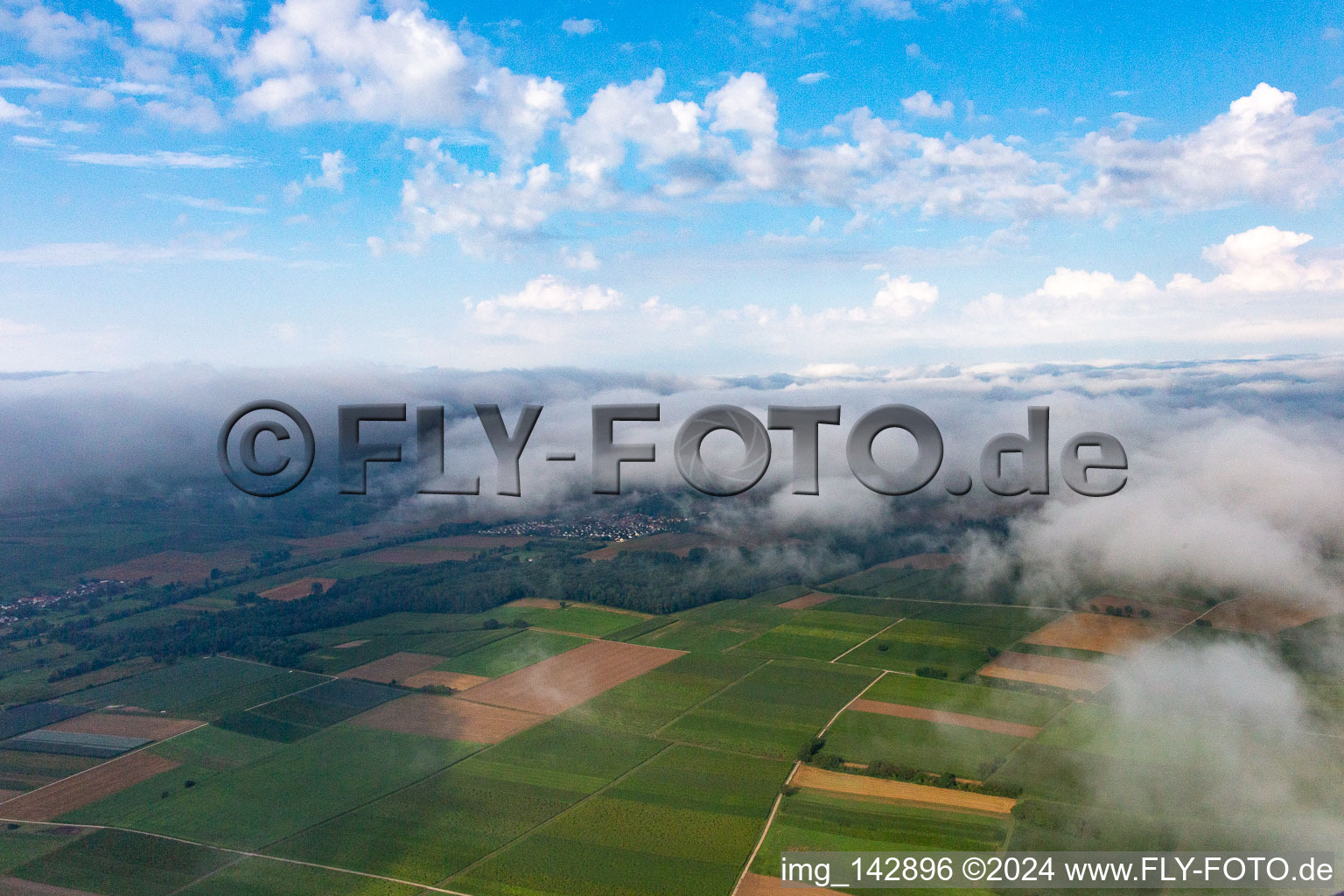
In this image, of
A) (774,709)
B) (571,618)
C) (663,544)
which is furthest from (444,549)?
(774,709)

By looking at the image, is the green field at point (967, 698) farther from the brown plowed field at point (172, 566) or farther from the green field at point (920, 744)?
the brown plowed field at point (172, 566)

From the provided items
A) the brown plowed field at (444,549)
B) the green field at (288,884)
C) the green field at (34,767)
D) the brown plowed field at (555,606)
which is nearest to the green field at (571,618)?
the brown plowed field at (555,606)

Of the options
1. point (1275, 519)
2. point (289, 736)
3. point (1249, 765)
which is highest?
point (1275, 519)

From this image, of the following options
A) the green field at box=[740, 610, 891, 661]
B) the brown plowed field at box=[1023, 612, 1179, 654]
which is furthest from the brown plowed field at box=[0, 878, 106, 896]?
the brown plowed field at box=[1023, 612, 1179, 654]

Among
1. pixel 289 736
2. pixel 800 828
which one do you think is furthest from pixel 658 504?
pixel 800 828

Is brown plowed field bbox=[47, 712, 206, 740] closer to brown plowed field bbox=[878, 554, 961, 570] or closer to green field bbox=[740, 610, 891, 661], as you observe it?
green field bbox=[740, 610, 891, 661]

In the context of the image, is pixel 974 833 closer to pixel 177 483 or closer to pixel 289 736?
pixel 289 736

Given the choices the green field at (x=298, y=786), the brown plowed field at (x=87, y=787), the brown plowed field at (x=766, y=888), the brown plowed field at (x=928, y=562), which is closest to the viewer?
the brown plowed field at (x=766, y=888)
